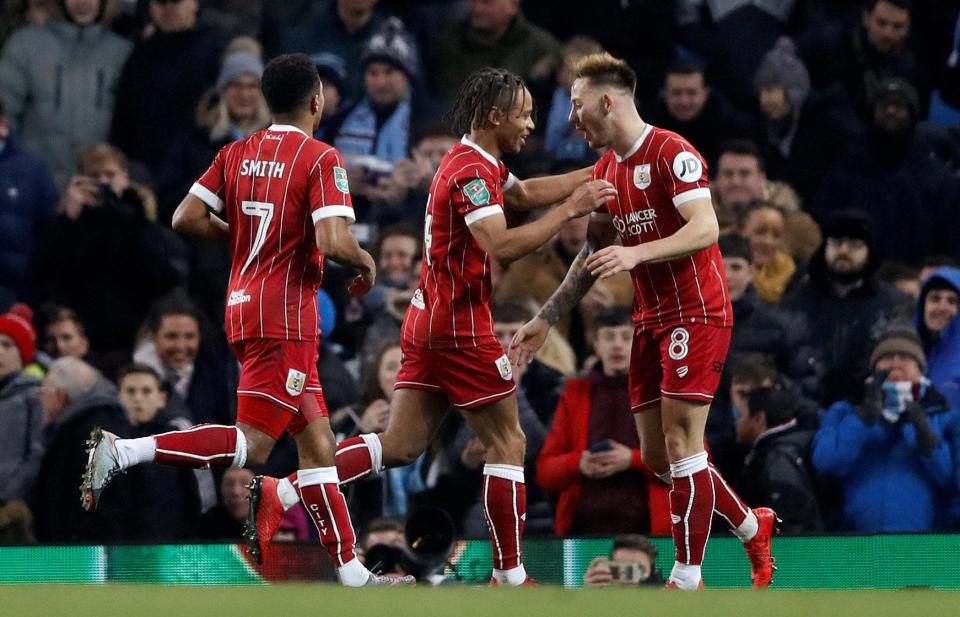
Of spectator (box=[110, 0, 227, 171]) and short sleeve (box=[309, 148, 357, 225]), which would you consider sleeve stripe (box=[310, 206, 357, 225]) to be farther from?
spectator (box=[110, 0, 227, 171])

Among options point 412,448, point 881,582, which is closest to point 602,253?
point 412,448

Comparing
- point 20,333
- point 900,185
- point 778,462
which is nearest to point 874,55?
point 900,185

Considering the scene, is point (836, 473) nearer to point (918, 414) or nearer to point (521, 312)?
point (918, 414)

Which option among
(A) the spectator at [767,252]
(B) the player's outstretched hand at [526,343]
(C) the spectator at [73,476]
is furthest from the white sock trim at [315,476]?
(A) the spectator at [767,252]

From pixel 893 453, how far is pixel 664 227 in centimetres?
261

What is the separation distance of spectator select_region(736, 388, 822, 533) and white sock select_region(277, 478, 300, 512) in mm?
2796

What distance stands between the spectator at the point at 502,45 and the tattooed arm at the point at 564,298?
4.59 m

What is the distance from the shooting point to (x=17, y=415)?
10445mm

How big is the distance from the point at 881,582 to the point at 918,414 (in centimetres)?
163

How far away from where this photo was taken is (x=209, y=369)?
426 inches

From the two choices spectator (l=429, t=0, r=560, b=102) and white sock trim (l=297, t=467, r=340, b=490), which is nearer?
white sock trim (l=297, t=467, r=340, b=490)

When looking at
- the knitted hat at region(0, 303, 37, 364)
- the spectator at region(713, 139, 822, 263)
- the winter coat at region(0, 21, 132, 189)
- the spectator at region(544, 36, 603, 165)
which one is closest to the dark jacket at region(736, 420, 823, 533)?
the spectator at region(713, 139, 822, 263)

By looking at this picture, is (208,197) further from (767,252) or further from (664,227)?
(767,252)

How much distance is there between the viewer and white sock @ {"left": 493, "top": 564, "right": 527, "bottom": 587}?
24.9 feet
